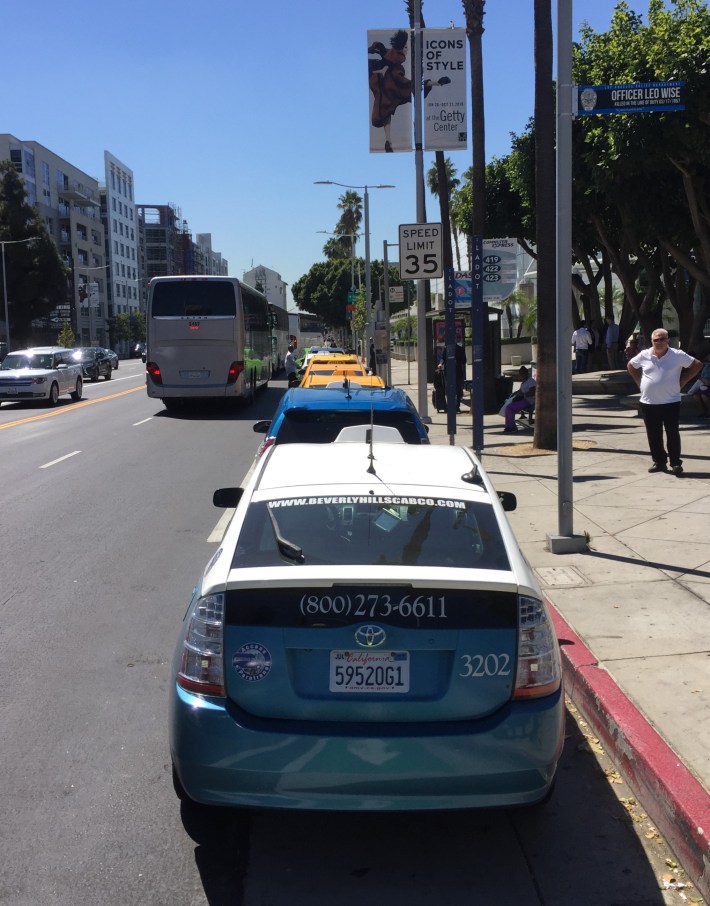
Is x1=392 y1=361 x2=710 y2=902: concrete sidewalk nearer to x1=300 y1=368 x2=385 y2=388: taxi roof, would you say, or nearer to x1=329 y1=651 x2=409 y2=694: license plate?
x1=329 y1=651 x2=409 y2=694: license plate

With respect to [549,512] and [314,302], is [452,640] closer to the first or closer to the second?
[549,512]

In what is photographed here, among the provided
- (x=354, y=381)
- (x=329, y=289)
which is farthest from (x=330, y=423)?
(x=329, y=289)

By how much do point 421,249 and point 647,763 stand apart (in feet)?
32.8

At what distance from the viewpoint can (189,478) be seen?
541 inches

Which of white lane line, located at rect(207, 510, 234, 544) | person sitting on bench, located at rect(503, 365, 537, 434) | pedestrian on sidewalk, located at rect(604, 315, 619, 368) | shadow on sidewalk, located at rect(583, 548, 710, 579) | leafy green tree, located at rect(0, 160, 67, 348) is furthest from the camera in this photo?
leafy green tree, located at rect(0, 160, 67, 348)

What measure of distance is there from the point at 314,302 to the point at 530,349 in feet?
227

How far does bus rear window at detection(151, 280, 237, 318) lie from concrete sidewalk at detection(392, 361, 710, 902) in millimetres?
12589

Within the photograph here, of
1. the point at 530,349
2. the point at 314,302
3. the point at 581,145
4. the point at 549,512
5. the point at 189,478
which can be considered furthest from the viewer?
the point at 314,302

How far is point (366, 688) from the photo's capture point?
3.58 metres

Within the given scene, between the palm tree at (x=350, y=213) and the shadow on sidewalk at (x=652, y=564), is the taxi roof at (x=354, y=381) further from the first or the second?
the palm tree at (x=350, y=213)

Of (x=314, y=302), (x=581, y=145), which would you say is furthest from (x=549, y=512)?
(x=314, y=302)

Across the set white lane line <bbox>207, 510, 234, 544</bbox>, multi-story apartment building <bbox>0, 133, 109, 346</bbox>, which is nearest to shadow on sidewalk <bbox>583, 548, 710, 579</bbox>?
white lane line <bbox>207, 510, 234, 544</bbox>

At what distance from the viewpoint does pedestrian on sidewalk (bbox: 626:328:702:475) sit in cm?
1133

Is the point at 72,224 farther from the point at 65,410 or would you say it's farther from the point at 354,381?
the point at 354,381
